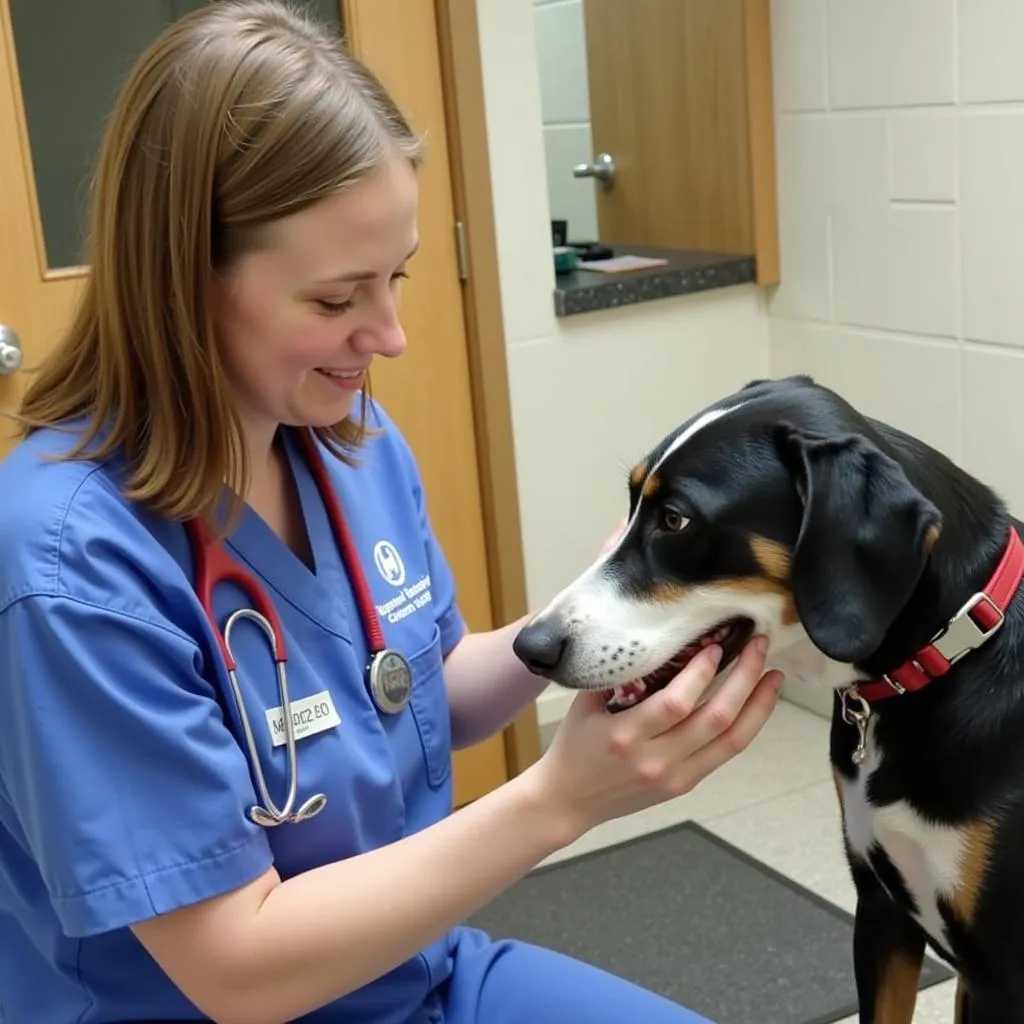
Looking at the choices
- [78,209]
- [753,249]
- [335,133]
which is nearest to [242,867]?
[335,133]

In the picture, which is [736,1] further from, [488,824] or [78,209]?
[488,824]

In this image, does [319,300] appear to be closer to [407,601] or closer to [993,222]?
[407,601]

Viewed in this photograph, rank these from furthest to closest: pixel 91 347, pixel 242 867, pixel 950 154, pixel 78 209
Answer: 1. pixel 950 154
2. pixel 78 209
3. pixel 91 347
4. pixel 242 867

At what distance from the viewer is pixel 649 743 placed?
3.65 feet

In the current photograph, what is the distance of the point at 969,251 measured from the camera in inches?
99.3

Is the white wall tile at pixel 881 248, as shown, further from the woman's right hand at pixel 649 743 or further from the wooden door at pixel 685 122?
the woman's right hand at pixel 649 743

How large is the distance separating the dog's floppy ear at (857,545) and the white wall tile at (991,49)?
1441mm

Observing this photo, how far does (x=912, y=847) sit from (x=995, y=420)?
1.39 m

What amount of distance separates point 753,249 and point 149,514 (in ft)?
6.85

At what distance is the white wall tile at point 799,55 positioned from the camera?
2.80m

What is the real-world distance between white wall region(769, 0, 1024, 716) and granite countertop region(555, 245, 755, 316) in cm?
12

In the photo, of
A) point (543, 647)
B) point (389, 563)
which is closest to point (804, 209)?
point (389, 563)

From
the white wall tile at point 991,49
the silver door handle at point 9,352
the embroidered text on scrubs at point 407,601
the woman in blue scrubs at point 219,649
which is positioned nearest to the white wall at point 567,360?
the white wall tile at point 991,49

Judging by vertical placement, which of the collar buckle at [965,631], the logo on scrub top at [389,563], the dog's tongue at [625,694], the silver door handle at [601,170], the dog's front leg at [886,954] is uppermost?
the silver door handle at [601,170]
